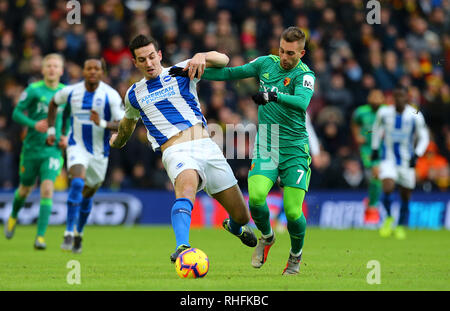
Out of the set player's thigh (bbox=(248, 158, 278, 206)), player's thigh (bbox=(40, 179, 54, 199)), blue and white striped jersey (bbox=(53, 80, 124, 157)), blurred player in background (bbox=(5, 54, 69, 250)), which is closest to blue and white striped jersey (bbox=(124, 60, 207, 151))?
player's thigh (bbox=(248, 158, 278, 206))

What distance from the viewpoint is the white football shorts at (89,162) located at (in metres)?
11.8

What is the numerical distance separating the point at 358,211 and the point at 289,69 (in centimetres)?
1028

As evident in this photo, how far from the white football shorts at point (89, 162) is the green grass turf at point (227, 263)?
97 cm

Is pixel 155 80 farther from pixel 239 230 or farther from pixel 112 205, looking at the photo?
pixel 112 205

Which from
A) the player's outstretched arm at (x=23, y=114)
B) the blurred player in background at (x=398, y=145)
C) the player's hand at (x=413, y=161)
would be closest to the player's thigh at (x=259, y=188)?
the player's outstretched arm at (x=23, y=114)

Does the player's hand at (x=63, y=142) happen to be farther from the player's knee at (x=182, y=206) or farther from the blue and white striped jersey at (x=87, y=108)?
the player's knee at (x=182, y=206)

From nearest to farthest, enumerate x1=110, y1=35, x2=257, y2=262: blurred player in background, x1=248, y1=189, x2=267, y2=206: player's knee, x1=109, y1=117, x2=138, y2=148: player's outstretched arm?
x1=110, y1=35, x2=257, y2=262: blurred player in background < x1=248, y1=189, x2=267, y2=206: player's knee < x1=109, y1=117, x2=138, y2=148: player's outstretched arm

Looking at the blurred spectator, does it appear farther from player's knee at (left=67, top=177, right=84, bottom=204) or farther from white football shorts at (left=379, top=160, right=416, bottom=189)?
player's knee at (left=67, top=177, right=84, bottom=204)

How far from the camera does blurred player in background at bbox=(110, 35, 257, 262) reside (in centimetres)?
829

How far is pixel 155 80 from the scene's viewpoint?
8500 millimetres

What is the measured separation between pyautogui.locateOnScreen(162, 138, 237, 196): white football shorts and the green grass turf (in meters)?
0.88

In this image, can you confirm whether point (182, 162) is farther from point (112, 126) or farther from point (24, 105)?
point (24, 105)

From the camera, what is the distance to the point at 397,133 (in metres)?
15.9

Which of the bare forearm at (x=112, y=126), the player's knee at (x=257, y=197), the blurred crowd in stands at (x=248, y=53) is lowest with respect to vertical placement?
the player's knee at (x=257, y=197)
